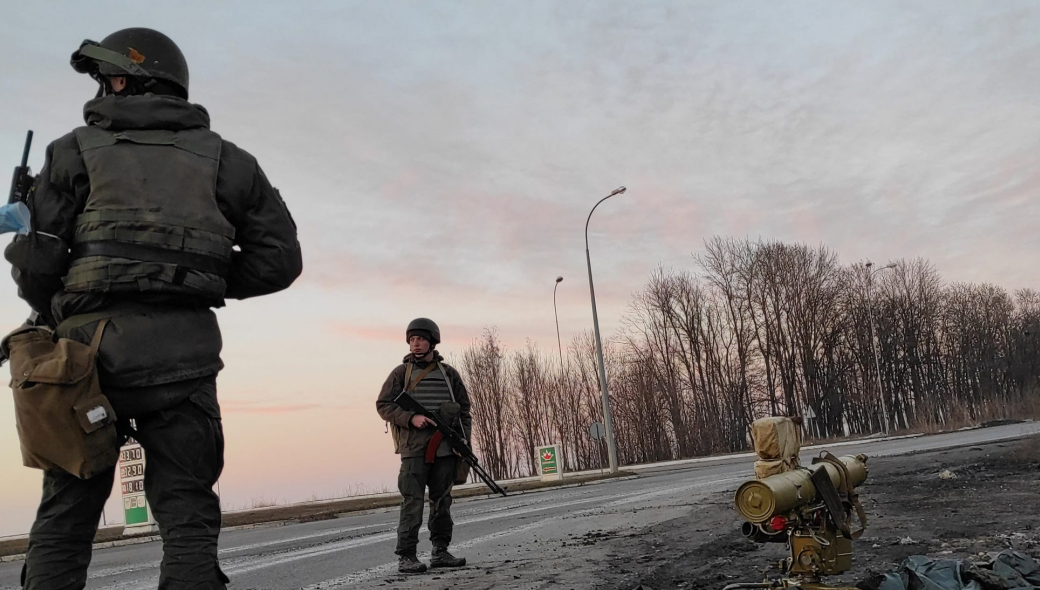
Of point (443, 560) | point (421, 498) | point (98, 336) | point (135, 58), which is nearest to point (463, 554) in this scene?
point (443, 560)

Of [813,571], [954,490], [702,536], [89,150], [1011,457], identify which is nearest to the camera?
[89,150]

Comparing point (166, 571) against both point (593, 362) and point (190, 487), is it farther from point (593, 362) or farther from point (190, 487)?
point (593, 362)

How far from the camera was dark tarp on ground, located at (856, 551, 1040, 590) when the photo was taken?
320 cm

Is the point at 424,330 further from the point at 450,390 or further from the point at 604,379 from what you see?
the point at 604,379

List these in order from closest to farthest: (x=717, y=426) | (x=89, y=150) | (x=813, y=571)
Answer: (x=89, y=150) < (x=813, y=571) < (x=717, y=426)

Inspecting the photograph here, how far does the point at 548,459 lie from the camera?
2609cm

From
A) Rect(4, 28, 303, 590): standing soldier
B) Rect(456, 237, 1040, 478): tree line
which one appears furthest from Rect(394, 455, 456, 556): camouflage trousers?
Rect(456, 237, 1040, 478): tree line

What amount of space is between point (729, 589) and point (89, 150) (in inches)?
115

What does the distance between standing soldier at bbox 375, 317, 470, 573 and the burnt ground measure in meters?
1.39

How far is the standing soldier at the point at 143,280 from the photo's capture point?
229 centimetres

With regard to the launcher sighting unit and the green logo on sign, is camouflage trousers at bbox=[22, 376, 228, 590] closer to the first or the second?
the launcher sighting unit

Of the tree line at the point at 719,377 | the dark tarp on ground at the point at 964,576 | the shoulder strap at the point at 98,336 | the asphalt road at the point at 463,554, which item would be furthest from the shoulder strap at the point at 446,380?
the tree line at the point at 719,377

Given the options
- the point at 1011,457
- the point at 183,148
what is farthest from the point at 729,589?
the point at 1011,457

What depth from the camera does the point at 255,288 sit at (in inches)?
110
